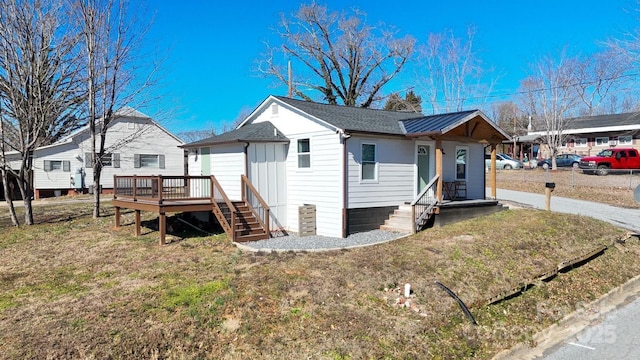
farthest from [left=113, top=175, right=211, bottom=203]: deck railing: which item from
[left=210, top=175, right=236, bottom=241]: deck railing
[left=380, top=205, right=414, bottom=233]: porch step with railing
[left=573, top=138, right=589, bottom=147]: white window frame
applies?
[left=573, top=138, right=589, bottom=147]: white window frame

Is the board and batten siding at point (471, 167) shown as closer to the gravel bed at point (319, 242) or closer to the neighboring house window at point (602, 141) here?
the gravel bed at point (319, 242)

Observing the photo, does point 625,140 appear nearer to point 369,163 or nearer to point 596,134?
point 596,134

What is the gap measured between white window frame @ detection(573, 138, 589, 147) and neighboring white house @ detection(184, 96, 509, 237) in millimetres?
32413

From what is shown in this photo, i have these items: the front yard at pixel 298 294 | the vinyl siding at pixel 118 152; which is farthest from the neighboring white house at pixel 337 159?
the vinyl siding at pixel 118 152

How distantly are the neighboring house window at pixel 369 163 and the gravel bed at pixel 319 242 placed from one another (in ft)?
5.46

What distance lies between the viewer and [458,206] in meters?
12.5

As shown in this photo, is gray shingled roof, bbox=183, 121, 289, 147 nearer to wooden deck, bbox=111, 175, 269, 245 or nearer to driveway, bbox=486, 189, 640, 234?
wooden deck, bbox=111, 175, 269, 245

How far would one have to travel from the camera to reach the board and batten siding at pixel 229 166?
1232cm

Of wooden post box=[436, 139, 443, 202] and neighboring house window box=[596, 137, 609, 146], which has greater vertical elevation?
neighboring house window box=[596, 137, 609, 146]

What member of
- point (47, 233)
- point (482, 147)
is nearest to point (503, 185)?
point (482, 147)

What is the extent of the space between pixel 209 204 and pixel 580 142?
41116mm

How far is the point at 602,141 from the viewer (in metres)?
38.2

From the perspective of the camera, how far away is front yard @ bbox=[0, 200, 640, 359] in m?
5.41

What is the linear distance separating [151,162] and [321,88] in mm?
15082
